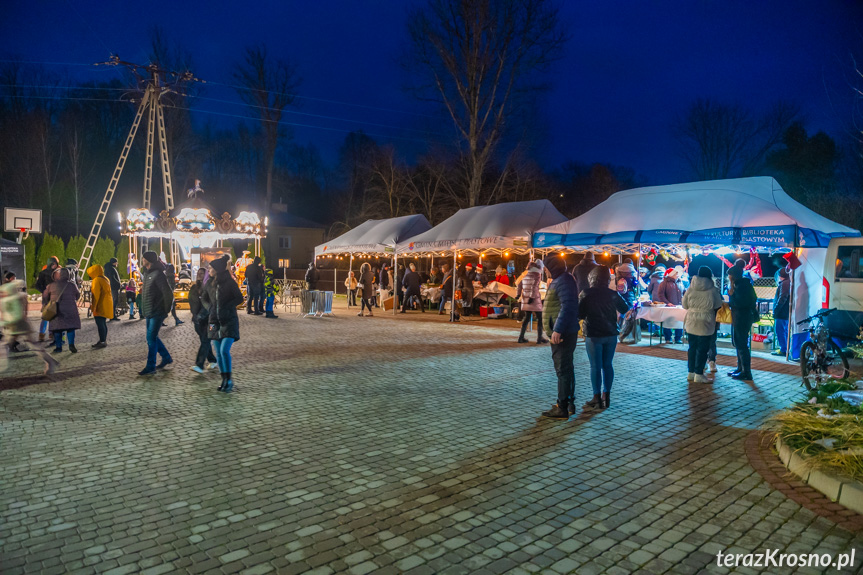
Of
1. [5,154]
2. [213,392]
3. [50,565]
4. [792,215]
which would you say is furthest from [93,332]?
[5,154]

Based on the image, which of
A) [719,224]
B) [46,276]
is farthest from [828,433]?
[46,276]

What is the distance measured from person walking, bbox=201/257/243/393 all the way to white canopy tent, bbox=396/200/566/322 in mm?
10108

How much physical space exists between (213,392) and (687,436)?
591 centimetres

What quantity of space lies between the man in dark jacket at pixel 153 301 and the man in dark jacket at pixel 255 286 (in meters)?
9.93

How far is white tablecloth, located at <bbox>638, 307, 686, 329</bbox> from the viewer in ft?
39.2

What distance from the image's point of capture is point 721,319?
11.6 meters

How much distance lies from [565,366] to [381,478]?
2767 mm

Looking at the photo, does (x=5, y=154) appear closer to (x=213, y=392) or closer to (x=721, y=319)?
(x=213, y=392)

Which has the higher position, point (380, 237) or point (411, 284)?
point (380, 237)

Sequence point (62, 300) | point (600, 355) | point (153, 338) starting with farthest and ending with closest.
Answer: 1. point (62, 300)
2. point (153, 338)
3. point (600, 355)

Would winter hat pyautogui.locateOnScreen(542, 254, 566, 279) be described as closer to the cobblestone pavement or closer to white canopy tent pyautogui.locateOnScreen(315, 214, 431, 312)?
the cobblestone pavement

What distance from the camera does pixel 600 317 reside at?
659 centimetres

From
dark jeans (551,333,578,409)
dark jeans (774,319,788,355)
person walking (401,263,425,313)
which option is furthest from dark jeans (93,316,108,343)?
dark jeans (774,319,788,355)

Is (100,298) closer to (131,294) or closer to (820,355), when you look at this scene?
(131,294)
